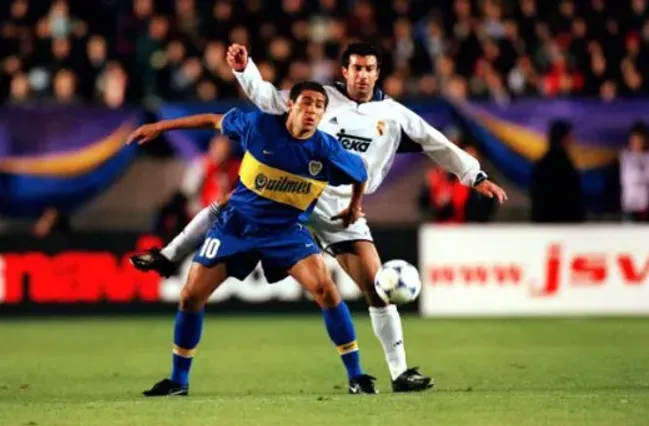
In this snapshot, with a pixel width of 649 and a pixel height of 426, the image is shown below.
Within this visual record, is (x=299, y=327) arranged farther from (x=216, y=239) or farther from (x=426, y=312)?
(x=216, y=239)

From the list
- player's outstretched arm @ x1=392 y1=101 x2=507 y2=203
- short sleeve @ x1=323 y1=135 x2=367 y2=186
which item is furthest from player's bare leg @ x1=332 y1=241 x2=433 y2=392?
player's outstretched arm @ x1=392 y1=101 x2=507 y2=203

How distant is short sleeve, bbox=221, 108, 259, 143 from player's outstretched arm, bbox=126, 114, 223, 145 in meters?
0.04

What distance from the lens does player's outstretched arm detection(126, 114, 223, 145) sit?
9.55m

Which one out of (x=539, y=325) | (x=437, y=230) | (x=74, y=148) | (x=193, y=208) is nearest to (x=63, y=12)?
(x=74, y=148)

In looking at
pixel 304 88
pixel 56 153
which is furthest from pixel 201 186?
pixel 304 88

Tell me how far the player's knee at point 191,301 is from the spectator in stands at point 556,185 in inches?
318

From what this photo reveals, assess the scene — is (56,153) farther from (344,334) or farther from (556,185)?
(344,334)

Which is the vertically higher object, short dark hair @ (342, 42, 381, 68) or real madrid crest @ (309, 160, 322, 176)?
short dark hair @ (342, 42, 381, 68)

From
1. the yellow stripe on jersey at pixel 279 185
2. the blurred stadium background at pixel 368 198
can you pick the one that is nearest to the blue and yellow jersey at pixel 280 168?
the yellow stripe on jersey at pixel 279 185

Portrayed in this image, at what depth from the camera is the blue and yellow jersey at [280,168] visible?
9.52m

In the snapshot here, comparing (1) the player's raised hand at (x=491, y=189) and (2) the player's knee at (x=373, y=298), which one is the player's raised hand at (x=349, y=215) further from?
(1) the player's raised hand at (x=491, y=189)

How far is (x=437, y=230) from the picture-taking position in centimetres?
1703

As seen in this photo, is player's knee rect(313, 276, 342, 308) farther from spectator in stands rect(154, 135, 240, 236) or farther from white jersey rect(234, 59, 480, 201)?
spectator in stands rect(154, 135, 240, 236)

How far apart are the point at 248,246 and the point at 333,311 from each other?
65 cm
